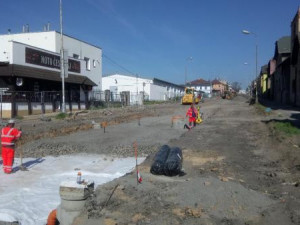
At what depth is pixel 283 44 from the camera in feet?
178

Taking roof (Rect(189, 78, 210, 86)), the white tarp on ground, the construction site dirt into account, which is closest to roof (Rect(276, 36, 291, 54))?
the construction site dirt

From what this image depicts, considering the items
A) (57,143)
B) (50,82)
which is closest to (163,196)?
(57,143)

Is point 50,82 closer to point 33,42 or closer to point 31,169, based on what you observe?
point 33,42

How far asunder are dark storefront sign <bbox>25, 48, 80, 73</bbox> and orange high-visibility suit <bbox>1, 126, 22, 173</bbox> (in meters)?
22.3

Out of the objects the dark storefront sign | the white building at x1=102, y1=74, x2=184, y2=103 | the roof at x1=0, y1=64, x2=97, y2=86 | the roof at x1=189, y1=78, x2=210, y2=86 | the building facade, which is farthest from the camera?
the roof at x1=189, y1=78, x2=210, y2=86

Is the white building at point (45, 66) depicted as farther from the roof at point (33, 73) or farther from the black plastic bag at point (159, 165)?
the black plastic bag at point (159, 165)

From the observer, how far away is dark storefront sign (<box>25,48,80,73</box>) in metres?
31.5

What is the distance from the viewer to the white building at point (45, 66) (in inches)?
1136

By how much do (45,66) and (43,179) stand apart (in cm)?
2650

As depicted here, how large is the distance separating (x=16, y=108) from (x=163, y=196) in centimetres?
2383

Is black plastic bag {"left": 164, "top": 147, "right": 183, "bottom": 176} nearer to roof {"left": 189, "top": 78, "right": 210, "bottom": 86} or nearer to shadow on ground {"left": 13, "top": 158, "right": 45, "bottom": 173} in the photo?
shadow on ground {"left": 13, "top": 158, "right": 45, "bottom": 173}

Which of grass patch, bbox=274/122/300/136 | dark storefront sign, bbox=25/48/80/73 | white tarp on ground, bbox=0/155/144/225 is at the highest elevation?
dark storefront sign, bbox=25/48/80/73

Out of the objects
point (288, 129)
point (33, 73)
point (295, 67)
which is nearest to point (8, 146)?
point (288, 129)

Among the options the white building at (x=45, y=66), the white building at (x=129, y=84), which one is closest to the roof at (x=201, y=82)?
the white building at (x=129, y=84)
